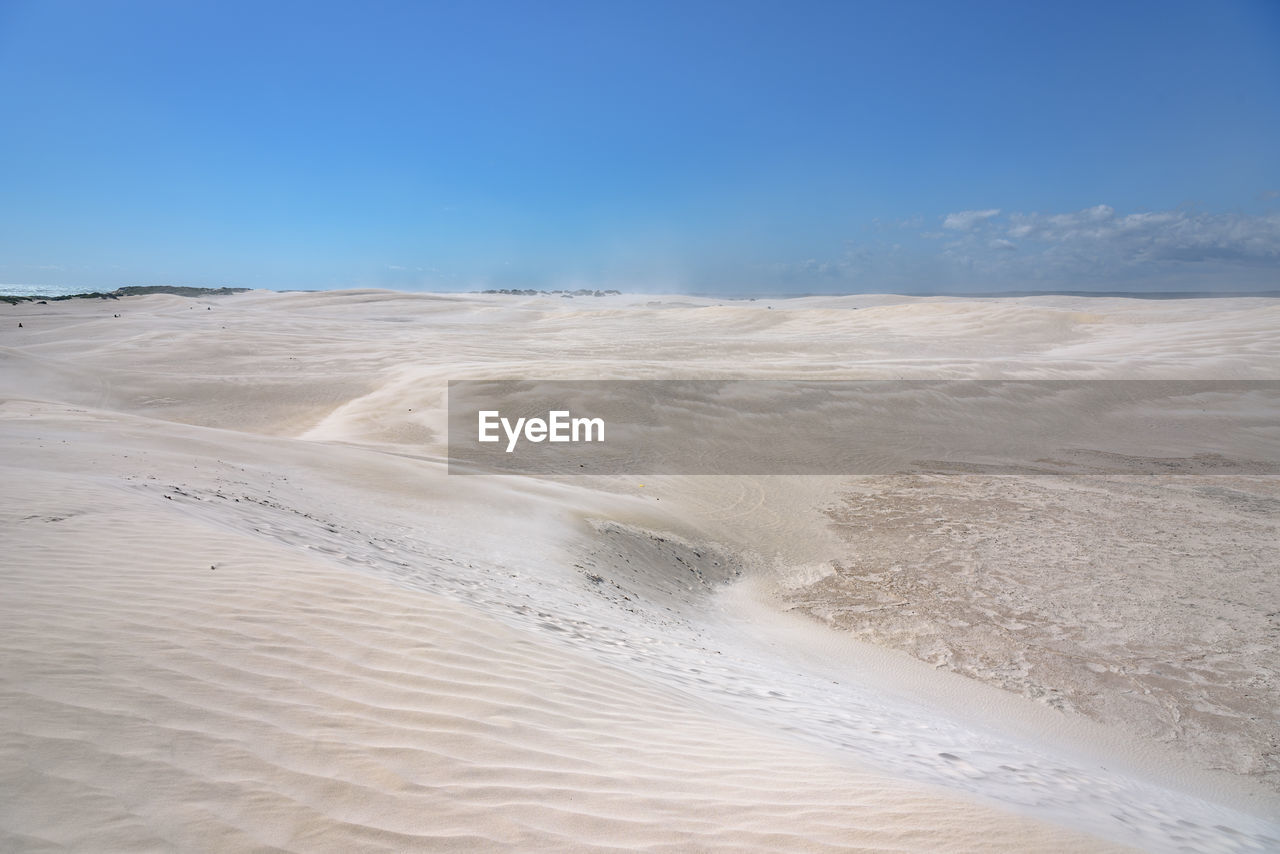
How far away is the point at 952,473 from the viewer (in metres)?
14.8

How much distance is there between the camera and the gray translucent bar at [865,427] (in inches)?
599

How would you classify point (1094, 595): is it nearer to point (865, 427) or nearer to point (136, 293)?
point (865, 427)

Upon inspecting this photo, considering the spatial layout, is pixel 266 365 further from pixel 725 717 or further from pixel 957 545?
pixel 725 717

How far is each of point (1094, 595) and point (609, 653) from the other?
6.81m

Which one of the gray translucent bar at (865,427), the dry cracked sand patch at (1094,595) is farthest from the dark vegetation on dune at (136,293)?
the dry cracked sand patch at (1094,595)

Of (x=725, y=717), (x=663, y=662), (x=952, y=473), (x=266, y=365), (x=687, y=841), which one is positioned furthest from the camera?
(x=266, y=365)

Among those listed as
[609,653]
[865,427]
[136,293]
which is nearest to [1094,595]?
[609,653]

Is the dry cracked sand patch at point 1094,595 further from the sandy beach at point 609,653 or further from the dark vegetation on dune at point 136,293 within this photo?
the dark vegetation on dune at point 136,293

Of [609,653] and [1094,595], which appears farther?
[1094,595]

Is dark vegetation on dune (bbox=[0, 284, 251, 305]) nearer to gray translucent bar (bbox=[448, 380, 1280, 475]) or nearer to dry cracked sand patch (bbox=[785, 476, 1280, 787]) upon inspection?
gray translucent bar (bbox=[448, 380, 1280, 475])

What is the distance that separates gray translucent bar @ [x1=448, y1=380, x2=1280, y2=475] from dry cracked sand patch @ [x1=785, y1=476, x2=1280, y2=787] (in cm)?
229

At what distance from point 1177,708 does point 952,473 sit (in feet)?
28.6

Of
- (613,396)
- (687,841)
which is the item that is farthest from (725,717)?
(613,396)

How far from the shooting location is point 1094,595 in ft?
28.6
